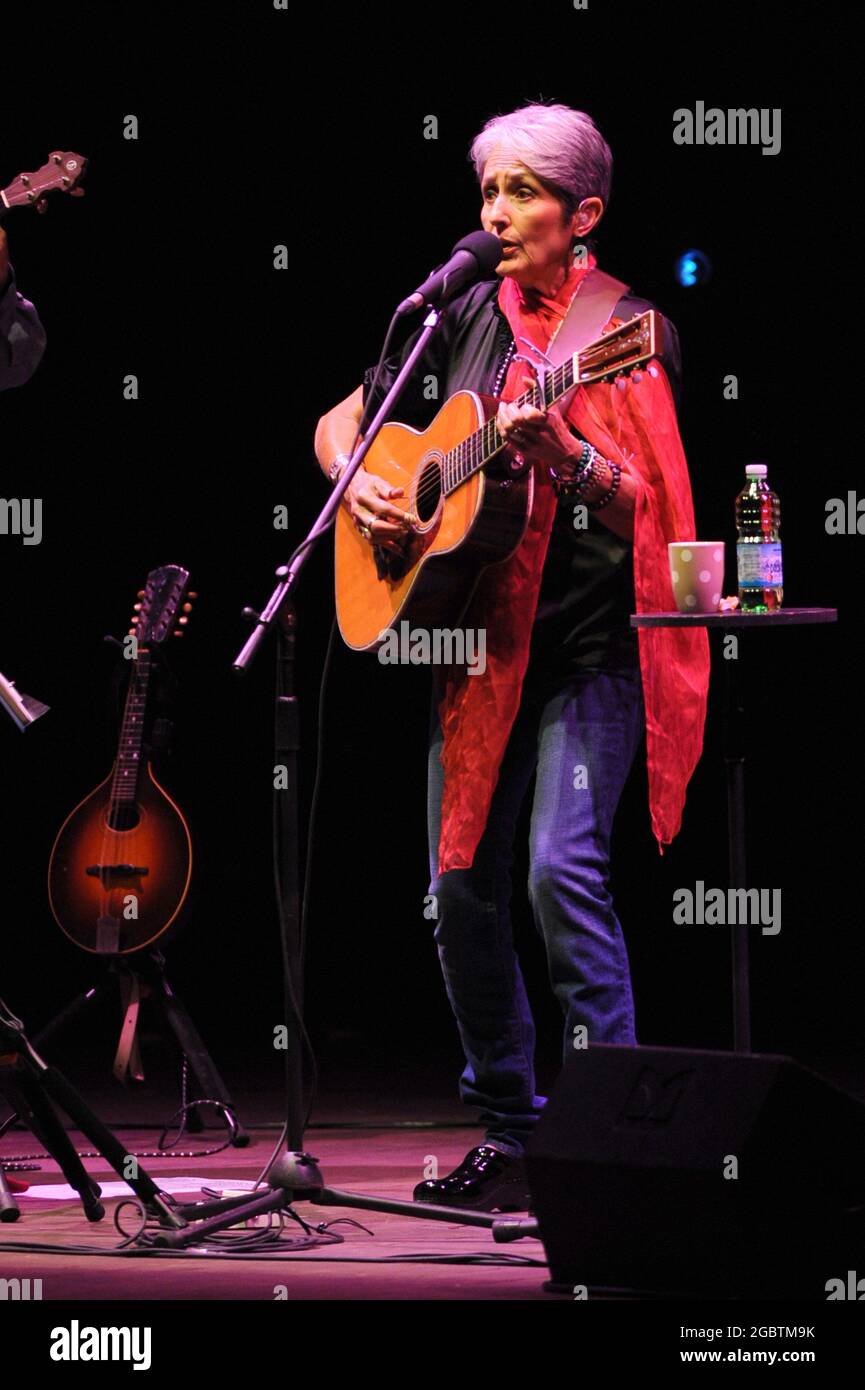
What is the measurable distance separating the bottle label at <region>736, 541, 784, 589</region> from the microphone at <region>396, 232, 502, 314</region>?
2.33ft

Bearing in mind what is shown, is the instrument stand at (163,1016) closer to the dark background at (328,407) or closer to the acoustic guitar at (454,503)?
the dark background at (328,407)

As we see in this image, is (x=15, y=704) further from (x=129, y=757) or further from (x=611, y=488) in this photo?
(x=129, y=757)

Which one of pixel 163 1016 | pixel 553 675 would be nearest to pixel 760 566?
pixel 553 675

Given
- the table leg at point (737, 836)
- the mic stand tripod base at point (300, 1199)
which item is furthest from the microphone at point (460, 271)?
the mic stand tripod base at point (300, 1199)

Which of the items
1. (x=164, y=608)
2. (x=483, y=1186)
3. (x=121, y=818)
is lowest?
(x=483, y=1186)

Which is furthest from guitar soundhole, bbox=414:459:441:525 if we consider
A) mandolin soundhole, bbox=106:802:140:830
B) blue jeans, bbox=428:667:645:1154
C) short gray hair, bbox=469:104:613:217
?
mandolin soundhole, bbox=106:802:140:830

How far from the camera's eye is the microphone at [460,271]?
3508 mm

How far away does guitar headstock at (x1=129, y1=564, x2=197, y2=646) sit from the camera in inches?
201

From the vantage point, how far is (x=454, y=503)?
12.1 feet

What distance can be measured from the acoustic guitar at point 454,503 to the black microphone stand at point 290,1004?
23 centimetres

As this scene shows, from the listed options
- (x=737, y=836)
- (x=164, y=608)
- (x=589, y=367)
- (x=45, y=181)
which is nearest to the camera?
(x=737, y=836)

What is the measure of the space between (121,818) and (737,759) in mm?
2186
